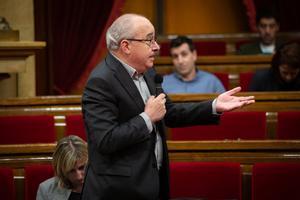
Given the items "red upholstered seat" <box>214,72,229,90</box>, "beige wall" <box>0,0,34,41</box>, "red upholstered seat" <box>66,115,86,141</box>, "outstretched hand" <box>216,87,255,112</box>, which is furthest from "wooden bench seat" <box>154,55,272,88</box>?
"outstretched hand" <box>216,87,255,112</box>

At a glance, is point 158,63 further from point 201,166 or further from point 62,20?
point 201,166

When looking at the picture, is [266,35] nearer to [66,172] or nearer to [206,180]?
[206,180]

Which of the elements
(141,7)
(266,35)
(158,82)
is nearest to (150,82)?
(158,82)

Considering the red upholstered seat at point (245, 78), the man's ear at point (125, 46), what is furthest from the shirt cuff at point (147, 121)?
the red upholstered seat at point (245, 78)

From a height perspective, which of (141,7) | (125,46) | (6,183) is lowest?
(6,183)

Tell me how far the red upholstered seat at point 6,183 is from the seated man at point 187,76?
2.60 ft

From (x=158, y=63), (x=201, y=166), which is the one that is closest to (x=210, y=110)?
(x=201, y=166)

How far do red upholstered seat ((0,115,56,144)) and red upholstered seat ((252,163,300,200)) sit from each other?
1.85 feet

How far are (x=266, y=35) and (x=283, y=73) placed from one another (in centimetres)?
54

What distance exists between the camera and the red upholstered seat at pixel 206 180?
1.32 meters

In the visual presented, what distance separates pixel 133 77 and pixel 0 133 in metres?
0.73

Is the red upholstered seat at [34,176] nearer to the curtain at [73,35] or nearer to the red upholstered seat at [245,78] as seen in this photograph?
the red upholstered seat at [245,78]

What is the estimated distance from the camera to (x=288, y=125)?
1616 millimetres

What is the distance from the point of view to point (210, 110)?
104 centimetres
